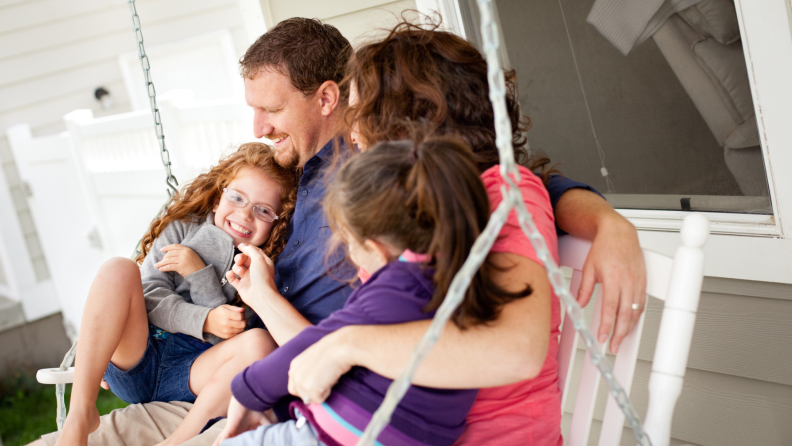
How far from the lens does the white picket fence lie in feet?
11.5

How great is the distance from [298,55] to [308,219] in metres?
0.49

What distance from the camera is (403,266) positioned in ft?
3.05

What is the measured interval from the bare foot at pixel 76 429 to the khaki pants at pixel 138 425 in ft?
0.44

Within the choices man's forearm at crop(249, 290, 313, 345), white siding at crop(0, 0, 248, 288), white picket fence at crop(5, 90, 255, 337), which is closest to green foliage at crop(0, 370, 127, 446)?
white picket fence at crop(5, 90, 255, 337)

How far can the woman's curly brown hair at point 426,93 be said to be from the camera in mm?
1127

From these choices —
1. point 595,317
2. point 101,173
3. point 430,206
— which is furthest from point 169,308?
point 101,173

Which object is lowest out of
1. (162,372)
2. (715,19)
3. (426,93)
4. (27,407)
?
(27,407)

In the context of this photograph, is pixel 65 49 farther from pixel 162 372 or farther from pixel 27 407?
pixel 162 372

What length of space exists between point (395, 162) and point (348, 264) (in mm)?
584

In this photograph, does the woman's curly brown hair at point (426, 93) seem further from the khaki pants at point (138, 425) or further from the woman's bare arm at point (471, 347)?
the khaki pants at point (138, 425)

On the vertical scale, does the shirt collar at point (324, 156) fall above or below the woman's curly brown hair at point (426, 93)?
below

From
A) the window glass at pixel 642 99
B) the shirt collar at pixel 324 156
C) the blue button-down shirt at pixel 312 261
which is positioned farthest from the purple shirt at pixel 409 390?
the window glass at pixel 642 99

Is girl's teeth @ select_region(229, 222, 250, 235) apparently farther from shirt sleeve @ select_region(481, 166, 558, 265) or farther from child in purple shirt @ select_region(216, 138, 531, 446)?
shirt sleeve @ select_region(481, 166, 558, 265)

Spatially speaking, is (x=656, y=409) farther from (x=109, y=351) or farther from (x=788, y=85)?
(x=109, y=351)
